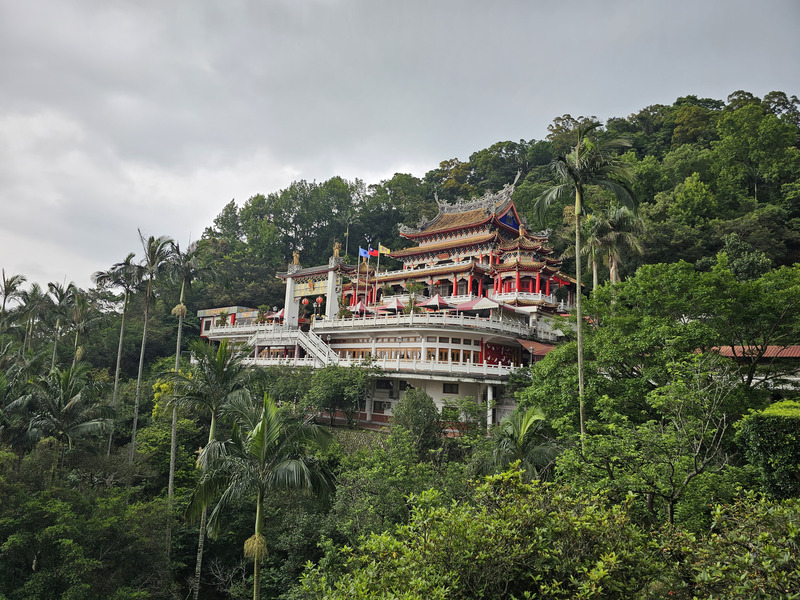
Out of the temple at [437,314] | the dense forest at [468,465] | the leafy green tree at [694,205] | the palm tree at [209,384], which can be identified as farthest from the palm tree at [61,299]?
the leafy green tree at [694,205]

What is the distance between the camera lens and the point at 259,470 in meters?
11.1

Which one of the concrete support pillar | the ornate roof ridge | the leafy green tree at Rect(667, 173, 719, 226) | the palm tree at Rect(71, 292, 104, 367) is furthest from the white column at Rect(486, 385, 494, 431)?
the palm tree at Rect(71, 292, 104, 367)

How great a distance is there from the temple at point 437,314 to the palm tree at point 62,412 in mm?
12277

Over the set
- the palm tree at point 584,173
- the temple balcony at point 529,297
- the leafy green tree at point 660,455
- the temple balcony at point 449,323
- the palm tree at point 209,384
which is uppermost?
the temple balcony at point 529,297

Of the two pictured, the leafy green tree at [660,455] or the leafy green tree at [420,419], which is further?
the leafy green tree at [420,419]

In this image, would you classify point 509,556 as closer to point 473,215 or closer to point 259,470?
point 259,470

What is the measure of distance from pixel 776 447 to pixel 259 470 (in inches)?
419

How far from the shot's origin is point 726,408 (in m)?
12.3

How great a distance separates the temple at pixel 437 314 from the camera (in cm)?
2778

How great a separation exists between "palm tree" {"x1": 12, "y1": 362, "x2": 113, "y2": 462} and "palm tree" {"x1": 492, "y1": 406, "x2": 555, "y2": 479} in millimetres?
16863

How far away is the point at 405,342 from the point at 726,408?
20212 mm

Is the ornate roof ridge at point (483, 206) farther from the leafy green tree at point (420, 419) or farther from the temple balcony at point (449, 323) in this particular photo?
the leafy green tree at point (420, 419)

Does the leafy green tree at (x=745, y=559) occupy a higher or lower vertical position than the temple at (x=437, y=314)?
lower

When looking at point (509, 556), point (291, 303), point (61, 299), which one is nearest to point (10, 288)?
point (61, 299)
